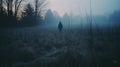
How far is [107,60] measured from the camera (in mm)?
4609

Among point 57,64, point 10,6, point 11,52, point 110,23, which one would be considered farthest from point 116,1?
point 10,6

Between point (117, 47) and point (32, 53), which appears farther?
point (32, 53)

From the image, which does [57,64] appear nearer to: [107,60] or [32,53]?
[107,60]

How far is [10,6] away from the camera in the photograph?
23.4 meters

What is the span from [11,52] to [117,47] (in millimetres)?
3966

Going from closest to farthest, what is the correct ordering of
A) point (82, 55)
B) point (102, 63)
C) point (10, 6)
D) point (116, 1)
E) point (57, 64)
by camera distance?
point (102, 63)
point (57, 64)
point (82, 55)
point (116, 1)
point (10, 6)

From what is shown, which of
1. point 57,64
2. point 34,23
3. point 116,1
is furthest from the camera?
point 34,23

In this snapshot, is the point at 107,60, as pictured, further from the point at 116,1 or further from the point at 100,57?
the point at 116,1

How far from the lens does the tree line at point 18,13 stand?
18.5 m

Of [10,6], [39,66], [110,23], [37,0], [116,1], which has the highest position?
[37,0]

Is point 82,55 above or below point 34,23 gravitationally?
below

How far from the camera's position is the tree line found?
60.7 ft

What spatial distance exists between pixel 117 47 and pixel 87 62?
1.22 m

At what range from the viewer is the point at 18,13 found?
25594 mm
